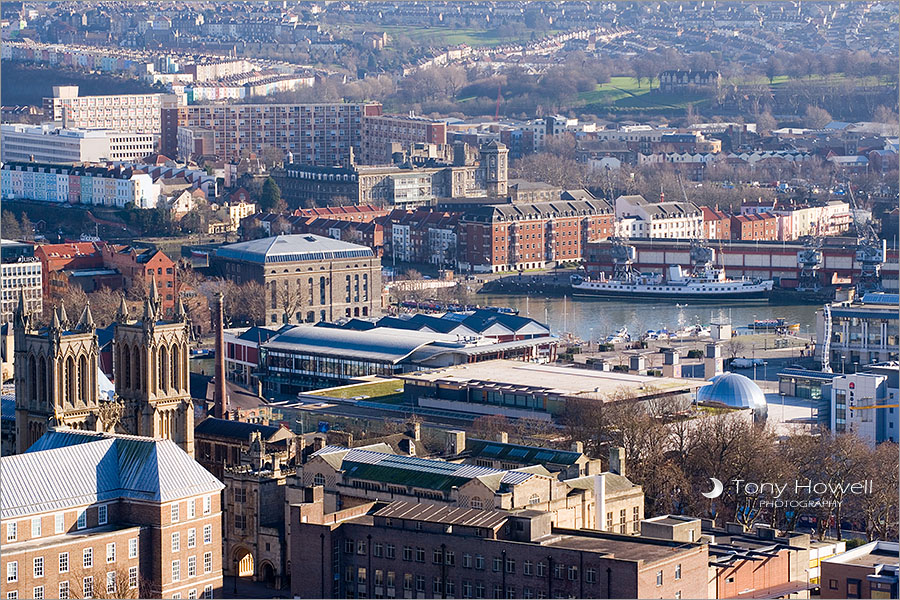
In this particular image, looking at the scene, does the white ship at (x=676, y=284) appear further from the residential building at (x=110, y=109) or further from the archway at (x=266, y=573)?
the residential building at (x=110, y=109)

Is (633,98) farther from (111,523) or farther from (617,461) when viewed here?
(111,523)

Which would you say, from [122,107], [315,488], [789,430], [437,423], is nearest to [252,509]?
[315,488]

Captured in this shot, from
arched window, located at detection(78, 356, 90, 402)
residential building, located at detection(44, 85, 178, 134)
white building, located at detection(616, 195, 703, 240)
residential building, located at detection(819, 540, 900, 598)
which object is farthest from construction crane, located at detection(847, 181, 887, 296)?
residential building, located at detection(44, 85, 178, 134)

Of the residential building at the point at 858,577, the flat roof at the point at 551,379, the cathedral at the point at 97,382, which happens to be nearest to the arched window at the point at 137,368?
the cathedral at the point at 97,382

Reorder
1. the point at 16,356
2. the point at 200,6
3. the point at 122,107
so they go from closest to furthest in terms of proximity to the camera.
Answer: the point at 16,356
the point at 122,107
the point at 200,6

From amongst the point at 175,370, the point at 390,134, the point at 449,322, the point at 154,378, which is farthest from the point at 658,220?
the point at 154,378

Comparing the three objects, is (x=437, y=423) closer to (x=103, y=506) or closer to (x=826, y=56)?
(x=103, y=506)
